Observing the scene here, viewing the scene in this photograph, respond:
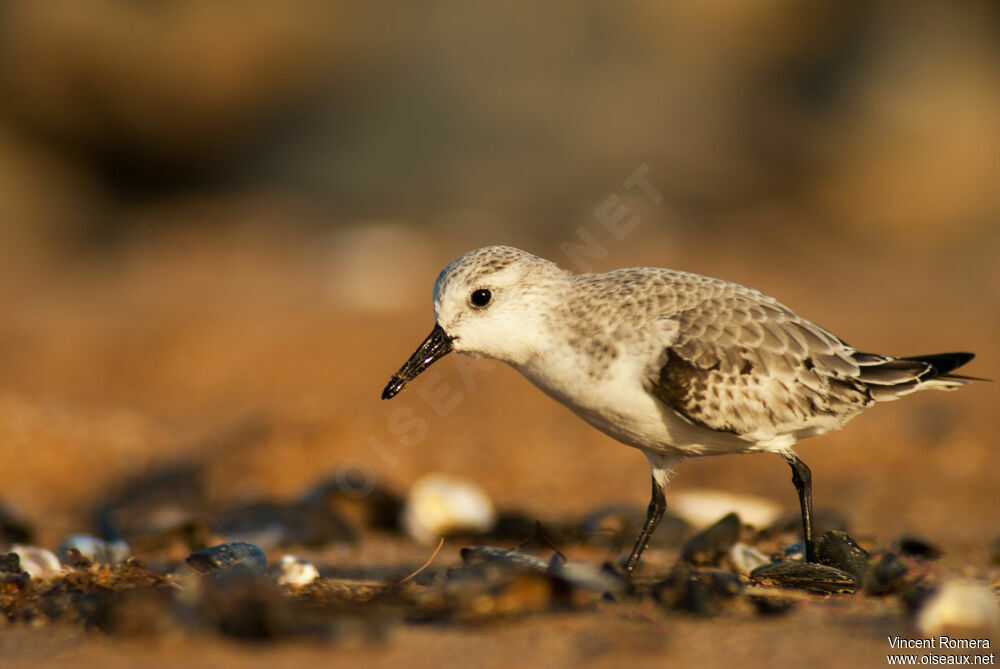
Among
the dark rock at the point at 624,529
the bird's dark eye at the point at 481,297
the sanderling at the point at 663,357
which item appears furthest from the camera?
the dark rock at the point at 624,529

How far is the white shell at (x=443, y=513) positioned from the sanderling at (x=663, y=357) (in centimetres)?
138

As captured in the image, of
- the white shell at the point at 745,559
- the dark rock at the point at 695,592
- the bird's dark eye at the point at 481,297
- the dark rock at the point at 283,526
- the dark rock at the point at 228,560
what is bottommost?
the dark rock at the point at 695,592

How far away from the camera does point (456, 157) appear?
1694cm

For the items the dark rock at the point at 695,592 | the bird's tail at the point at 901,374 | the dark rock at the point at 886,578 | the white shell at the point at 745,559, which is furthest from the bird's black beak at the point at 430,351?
the dark rock at the point at 886,578

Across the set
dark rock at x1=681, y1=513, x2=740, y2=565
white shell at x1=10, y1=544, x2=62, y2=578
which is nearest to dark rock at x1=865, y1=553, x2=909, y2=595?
dark rock at x1=681, y1=513, x2=740, y2=565

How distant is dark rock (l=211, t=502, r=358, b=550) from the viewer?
5.41 m

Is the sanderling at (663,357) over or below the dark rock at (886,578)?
over

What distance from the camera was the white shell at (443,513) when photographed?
5.68 metres

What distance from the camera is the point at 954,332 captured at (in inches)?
395

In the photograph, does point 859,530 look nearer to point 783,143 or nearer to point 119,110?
point 783,143

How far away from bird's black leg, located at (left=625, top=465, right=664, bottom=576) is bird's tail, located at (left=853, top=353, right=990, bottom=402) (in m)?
1.03

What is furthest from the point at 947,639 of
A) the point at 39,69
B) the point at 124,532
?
the point at 39,69

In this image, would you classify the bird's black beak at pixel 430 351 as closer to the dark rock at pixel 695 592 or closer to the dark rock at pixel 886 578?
the dark rock at pixel 695 592

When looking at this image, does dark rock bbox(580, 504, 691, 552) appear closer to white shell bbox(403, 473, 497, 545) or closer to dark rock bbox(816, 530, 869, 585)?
white shell bbox(403, 473, 497, 545)
